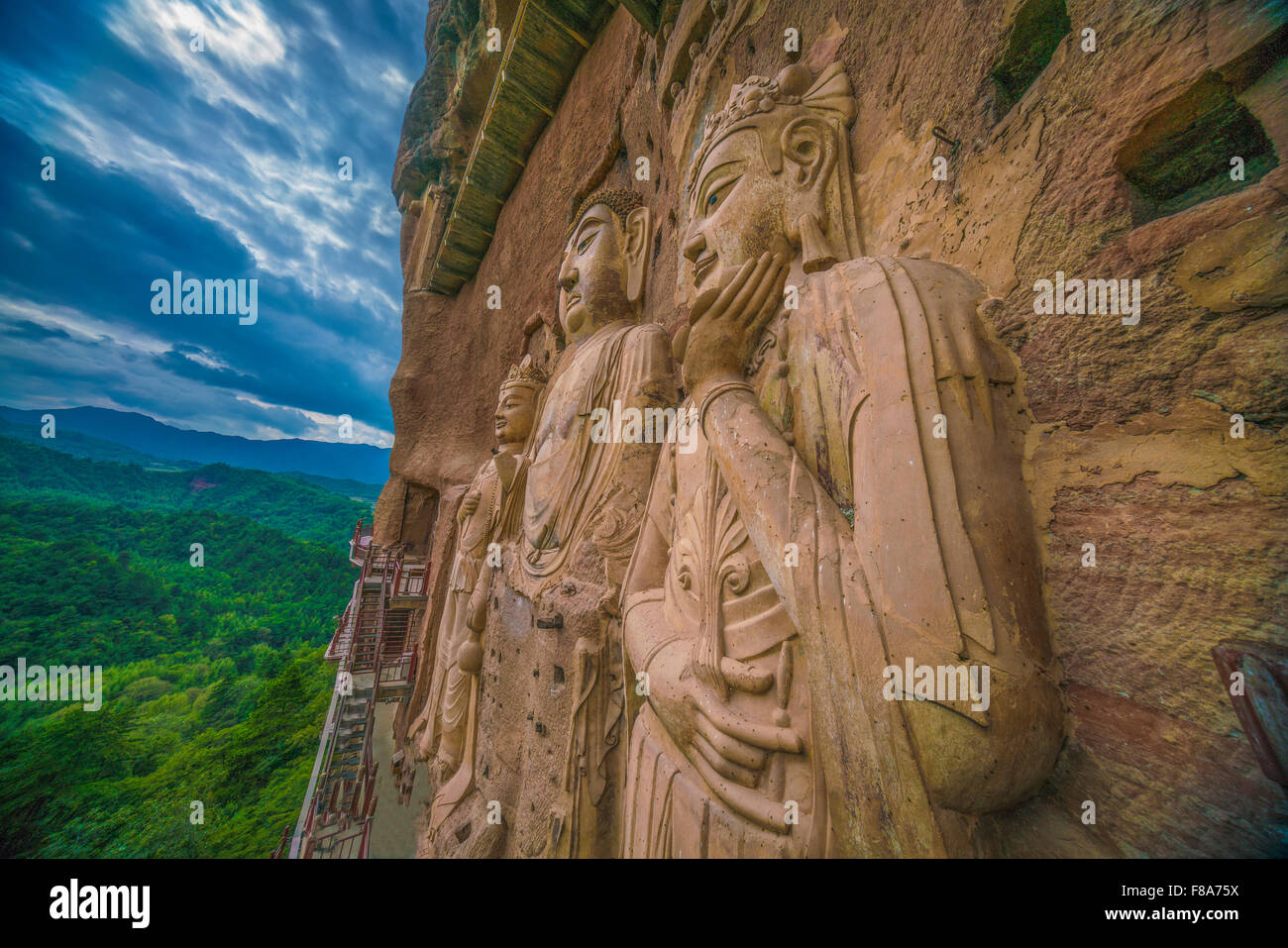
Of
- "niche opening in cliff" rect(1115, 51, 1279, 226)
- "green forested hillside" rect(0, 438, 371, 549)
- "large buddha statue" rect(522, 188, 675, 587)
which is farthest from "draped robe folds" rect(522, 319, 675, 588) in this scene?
"green forested hillside" rect(0, 438, 371, 549)

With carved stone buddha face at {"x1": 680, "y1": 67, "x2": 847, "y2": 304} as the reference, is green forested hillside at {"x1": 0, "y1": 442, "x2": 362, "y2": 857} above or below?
below

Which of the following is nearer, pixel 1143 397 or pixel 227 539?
pixel 1143 397

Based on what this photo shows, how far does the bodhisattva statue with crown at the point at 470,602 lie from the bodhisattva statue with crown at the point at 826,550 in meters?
1.99

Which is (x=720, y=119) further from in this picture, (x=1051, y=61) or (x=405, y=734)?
(x=405, y=734)

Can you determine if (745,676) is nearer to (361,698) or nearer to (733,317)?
(733,317)

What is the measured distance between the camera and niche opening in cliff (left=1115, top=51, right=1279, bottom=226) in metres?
0.73

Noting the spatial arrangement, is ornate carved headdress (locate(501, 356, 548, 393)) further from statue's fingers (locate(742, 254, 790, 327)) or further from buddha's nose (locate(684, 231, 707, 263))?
statue's fingers (locate(742, 254, 790, 327))

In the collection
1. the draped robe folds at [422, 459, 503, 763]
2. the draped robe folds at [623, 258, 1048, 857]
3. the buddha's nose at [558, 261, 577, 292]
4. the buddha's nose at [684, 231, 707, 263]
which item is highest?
the buddha's nose at [558, 261, 577, 292]

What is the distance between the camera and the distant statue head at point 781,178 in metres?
1.39

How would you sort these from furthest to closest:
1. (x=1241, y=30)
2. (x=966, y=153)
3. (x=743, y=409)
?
1. (x=743, y=409)
2. (x=966, y=153)
3. (x=1241, y=30)

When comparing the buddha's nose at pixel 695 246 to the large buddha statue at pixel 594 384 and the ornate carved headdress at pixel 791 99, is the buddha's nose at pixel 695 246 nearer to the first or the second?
the ornate carved headdress at pixel 791 99

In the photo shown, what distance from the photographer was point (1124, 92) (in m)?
0.83
